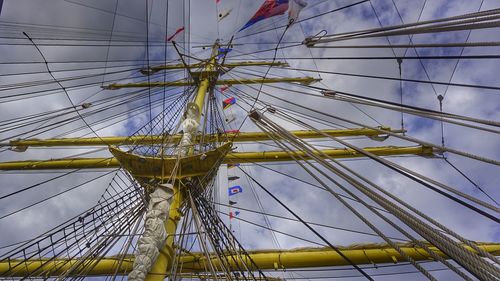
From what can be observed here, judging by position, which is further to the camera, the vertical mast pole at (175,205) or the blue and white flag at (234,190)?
the blue and white flag at (234,190)

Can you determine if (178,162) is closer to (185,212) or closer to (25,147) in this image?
(185,212)

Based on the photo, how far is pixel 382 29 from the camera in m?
2.68

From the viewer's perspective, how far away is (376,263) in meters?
6.19

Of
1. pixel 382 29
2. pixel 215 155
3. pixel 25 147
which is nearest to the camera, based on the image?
pixel 382 29

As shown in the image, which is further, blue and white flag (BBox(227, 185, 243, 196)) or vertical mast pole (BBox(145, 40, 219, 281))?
blue and white flag (BBox(227, 185, 243, 196))

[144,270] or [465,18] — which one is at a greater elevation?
[465,18]

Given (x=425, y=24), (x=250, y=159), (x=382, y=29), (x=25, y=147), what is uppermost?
(x=25, y=147)

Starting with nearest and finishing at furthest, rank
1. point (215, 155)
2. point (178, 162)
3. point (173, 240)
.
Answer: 1. point (173, 240)
2. point (178, 162)
3. point (215, 155)

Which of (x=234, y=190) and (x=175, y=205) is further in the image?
(x=234, y=190)

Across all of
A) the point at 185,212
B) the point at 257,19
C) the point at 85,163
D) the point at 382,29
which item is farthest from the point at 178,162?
the point at 85,163

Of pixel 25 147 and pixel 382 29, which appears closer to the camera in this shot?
pixel 382 29

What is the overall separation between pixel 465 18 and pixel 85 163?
10.6m

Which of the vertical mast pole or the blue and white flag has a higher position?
the blue and white flag

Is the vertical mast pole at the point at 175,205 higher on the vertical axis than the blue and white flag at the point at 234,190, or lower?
lower
